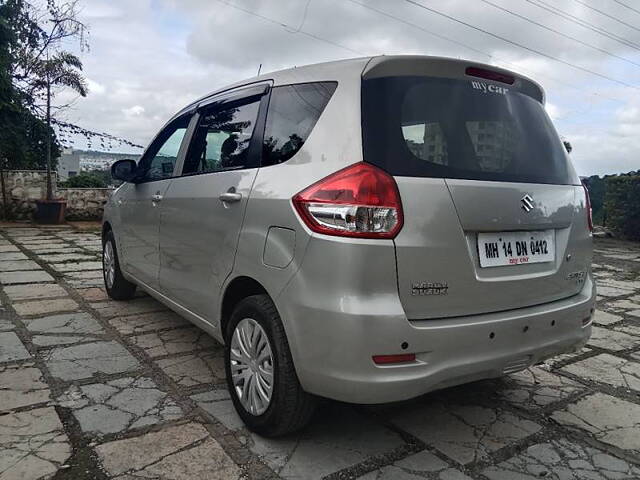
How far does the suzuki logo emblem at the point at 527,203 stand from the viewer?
2254mm

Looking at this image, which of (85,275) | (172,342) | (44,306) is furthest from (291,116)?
(85,275)

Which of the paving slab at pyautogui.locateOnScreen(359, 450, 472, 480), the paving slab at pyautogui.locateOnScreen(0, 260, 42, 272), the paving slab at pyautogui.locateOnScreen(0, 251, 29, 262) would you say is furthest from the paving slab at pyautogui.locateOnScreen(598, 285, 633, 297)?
the paving slab at pyautogui.locateOnScreen(0, 251, 29, 262)

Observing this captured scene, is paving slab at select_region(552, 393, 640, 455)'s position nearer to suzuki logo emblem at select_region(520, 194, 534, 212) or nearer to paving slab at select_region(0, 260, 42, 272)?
suzuki logo emblem at select_region(520, 194, 534, 212)

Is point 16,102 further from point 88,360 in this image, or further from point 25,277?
point 88,360

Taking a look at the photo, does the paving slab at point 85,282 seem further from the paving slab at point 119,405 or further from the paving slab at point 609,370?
the paving slab at point 609,370

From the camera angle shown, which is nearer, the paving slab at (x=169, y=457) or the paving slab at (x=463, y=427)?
the paving slab at (x=169, y=457)

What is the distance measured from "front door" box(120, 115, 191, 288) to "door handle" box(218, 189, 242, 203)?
3.04 ft

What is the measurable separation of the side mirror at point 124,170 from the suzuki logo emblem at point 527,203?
9.68 ft

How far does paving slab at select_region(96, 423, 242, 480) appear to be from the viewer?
2.08 m

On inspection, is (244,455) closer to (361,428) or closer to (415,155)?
(361,428)

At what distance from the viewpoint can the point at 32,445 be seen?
7.40ft

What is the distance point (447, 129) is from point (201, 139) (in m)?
1.63

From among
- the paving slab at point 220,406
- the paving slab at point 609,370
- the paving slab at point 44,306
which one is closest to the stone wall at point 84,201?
the paving slab at point 44,306

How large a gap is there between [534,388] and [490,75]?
5.94 ft
